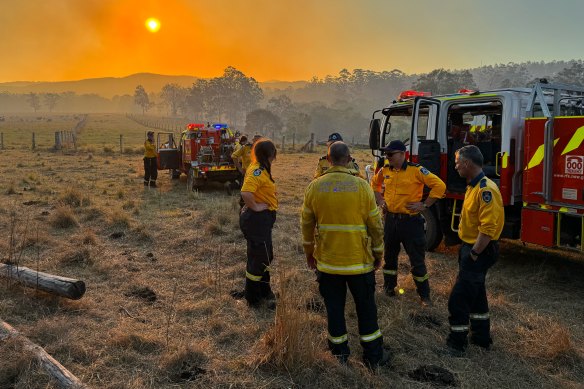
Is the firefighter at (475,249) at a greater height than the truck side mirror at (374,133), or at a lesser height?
lesser

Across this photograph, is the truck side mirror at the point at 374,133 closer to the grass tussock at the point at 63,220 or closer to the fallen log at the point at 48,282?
the fallen log at the point at 48,282

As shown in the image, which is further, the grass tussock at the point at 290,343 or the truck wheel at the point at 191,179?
the truck wheel at the point at 191,179

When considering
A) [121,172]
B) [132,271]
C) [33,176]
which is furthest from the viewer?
[121,172]

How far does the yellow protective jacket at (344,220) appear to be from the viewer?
3197 millimetres

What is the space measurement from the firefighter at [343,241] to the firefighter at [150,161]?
35.2ft

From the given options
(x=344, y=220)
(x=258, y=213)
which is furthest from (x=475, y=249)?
(x=258, y=213)

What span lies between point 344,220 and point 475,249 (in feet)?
4.02

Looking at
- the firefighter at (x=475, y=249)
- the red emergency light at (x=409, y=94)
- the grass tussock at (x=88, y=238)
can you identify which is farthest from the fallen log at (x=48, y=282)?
the red emergency light at (x=409, y=94)

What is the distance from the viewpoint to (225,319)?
4.47 meters

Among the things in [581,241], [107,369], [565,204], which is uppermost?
[565,204]

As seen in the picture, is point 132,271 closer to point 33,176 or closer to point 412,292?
point 412,292

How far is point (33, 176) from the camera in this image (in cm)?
1415

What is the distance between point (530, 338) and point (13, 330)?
4.63 m

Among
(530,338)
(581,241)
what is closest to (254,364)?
(530,338)
